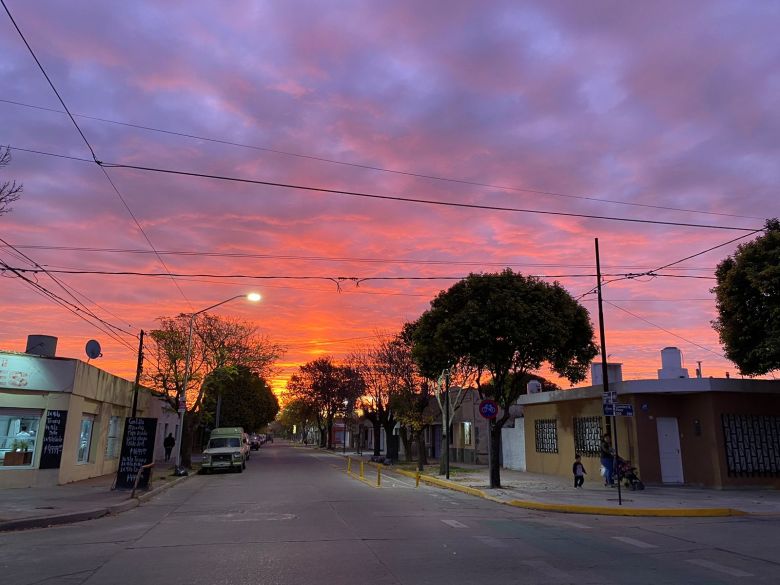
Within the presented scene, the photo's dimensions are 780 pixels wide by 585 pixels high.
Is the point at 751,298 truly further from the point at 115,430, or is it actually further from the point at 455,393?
the point at 115,430

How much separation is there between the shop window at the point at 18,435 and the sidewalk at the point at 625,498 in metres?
15.4

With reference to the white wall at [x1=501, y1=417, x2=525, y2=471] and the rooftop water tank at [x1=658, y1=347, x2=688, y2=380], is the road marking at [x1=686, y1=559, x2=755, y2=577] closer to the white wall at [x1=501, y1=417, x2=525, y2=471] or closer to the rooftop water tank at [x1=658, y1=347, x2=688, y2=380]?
the rooftop water tank at [x1=658, y1=347, x2=688, y2=380]

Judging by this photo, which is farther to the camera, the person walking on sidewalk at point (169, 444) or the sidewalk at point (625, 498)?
the person walking on sidewalk at point (169, 444)

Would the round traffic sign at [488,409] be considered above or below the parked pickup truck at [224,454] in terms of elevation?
above

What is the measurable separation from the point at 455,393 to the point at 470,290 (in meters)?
19.1

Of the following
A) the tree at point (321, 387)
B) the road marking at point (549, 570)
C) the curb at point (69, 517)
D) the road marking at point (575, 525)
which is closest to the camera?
the road marking at point (549, 570)

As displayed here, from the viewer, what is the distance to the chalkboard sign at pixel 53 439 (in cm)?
2084

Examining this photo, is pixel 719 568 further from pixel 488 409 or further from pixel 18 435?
pixel 18 435

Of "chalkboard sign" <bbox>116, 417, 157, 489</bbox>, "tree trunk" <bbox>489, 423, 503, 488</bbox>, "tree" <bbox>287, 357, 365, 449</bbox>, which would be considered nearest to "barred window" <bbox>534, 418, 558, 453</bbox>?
"tree trunk" <bbox>489, 423, 503, 488</bbox>

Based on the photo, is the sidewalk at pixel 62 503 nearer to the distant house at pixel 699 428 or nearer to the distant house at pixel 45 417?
the distant house at pixel 45 417

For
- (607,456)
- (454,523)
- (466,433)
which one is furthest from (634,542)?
(466,433)

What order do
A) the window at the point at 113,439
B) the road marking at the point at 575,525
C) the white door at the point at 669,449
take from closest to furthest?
1. the road marking at the point at 575,525
2. the white door at the point at 669,449
3. the window at the point at 113,439

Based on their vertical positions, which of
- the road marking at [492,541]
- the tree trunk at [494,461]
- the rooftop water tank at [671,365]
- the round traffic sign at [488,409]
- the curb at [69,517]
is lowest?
the curb at [69,517]

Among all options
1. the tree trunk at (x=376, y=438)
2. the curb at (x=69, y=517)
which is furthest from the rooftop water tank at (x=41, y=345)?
the tree trunk at (x=376, y=438)
